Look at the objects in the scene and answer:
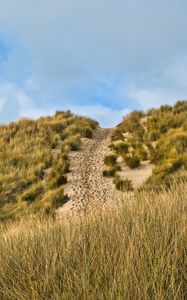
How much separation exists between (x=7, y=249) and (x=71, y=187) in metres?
9.66

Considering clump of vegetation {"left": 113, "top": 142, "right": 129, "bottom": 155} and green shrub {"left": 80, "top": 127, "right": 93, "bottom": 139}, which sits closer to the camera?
clump of vegetation {"left": 113, "top": 142, "right": 129, "bottom": 155}

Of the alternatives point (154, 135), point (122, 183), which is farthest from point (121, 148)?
point (122, 183)

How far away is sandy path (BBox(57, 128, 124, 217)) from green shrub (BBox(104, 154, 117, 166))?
0.24 m

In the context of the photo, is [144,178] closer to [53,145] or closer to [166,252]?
[53,145]

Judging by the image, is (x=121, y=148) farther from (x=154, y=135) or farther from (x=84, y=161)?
(x=154, y=135)

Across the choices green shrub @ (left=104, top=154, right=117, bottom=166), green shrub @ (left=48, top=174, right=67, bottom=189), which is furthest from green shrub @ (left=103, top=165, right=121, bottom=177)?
green shrub @ (left=48, top=174, right=67, bottom=189)

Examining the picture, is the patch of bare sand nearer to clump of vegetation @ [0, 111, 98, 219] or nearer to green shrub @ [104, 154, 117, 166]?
green shrub @ [104, 154, 117, 166]

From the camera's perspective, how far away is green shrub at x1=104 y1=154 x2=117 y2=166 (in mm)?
16447

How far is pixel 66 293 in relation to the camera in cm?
334

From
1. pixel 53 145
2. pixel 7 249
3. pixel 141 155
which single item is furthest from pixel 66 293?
pixel 53 145

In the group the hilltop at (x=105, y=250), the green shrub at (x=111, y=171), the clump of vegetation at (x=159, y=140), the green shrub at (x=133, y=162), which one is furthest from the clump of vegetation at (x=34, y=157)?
the hilltop at (x=105, y=250)

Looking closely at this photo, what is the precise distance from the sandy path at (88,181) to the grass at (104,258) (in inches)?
170

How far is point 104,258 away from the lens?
370 cm

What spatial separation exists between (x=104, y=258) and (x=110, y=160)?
13005mm
